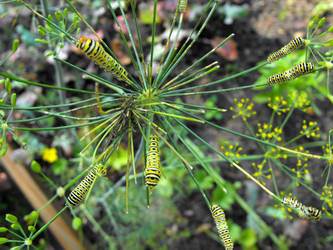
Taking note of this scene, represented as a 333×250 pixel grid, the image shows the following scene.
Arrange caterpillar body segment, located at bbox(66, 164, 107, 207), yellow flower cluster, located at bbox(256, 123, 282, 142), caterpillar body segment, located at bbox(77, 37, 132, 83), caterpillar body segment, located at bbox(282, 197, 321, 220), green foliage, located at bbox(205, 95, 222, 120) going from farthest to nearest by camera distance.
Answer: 1. green foliage, located at bbox(205, 95, 222, 120)
2. yellow flower cluster, located at bbox(256, 123, 282, 142)
3. caterpillar body segment, located at bbox(282, 197, 321, 220)
4. caterpillar body segment, located at bbox(66, 164, 107, 207)
5. caterpillar body segment, located at bbox(77, 37, 132, 83)

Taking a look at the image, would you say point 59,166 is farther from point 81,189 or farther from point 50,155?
point 81,189

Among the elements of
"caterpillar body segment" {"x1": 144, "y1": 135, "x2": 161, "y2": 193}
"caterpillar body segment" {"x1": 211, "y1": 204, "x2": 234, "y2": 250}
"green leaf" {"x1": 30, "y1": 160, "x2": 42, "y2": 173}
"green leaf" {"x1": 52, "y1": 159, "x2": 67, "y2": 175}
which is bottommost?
"green leaf" {"x1": 52, "y1": 159, "x2": 67, "y2": 175}

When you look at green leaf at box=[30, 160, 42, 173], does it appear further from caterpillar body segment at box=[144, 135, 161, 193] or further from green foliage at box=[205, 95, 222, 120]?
green foliage at box=[205, 95, 222, 120]

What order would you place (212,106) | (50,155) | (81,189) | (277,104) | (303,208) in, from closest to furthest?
A: 1. (81,189)
2. (303,208)
3. (277,104)
4. (50,155)
5. (212,106)

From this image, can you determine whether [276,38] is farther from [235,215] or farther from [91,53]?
[91,53]

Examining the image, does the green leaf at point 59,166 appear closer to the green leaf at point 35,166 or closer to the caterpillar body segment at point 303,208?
the green leaf at point 35,166

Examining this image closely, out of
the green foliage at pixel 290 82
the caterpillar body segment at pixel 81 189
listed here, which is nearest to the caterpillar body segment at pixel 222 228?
the caterpillar body segment at pixel 81 189

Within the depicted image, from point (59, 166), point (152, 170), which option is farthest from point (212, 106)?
point (152, 170)

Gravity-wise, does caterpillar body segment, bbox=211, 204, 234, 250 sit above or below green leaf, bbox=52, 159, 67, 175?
above

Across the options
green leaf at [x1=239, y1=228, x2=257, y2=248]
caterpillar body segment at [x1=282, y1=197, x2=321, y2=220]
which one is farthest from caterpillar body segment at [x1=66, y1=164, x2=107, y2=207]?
green leaf at [x1=239, y1=228, x2=257, y2=248]

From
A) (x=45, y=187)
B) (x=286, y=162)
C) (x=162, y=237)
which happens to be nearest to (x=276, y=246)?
(x=162, y=237)

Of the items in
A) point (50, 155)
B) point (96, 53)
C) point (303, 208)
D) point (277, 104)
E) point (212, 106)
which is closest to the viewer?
point (96, 53)
